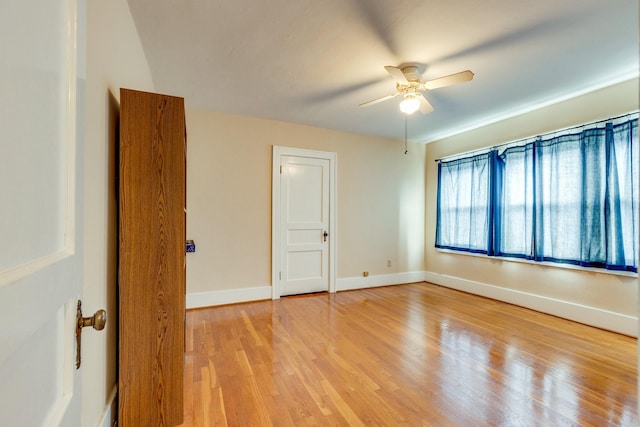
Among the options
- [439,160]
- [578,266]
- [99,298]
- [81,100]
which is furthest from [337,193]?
[81,100]

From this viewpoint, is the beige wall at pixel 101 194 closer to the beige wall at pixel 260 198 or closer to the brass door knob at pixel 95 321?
the brass door knob at pixel 95 321

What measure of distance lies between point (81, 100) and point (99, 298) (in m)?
1.08

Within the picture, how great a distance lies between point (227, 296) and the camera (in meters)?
3.79

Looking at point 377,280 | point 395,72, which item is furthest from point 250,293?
point 395,72

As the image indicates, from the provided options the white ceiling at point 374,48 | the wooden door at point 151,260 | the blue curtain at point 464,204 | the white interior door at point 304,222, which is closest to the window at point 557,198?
the blue curtain at point 464,204

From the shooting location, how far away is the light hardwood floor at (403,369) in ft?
5.74

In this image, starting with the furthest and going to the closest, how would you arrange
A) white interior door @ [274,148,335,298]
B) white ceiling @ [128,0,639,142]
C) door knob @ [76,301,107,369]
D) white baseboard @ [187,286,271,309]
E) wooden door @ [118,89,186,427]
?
white interior door @ [274,148,335,298], white baseboard @ [187,286,271,309], white ceiling @ [128,0,639,142], wooden door @ [118,89,186,427], door knob @ [76,301,107,369]

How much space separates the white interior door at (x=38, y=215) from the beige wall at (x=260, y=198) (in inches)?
124

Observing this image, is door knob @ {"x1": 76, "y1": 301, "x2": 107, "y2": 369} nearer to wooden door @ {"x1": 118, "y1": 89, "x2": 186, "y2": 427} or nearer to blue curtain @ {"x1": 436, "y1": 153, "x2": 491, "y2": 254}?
wooden door @ {"x1": 118, "y1": 89, "x2": 186, "y2": 427}

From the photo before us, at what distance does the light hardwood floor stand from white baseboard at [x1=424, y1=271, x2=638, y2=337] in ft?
0.44

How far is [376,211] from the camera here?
489cm

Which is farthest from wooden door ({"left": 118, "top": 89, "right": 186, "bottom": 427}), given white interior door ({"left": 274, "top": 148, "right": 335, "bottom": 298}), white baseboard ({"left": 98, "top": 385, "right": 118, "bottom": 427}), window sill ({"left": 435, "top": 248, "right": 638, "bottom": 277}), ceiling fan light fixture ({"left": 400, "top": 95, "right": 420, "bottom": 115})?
window sill ({"left": 435, "top": 248, "right": 638, "bottom": 277})

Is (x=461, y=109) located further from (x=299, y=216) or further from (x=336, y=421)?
(x=336, y=421)

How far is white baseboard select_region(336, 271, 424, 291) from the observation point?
4590mm
